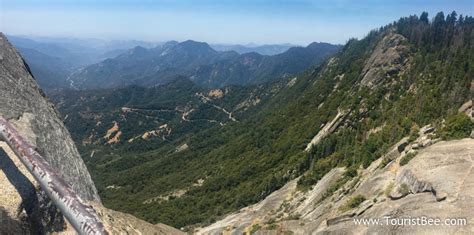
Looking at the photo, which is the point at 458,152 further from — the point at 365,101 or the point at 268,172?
the point at 268,172

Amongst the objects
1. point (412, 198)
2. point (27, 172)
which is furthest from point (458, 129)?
point (27, 172)

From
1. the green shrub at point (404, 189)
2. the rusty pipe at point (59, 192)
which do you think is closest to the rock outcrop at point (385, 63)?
the green shrub at point (404, 189)

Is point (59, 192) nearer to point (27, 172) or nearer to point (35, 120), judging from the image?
point (27, 172)

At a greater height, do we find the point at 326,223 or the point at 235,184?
A: the point at 326,223

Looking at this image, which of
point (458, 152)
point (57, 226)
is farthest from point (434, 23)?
point (57, 226)

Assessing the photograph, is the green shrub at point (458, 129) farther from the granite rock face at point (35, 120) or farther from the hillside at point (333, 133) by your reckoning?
the granite rock face at point (35, 120)

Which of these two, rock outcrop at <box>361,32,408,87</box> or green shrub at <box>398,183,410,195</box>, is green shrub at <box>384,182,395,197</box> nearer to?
green shrub at <box>398,183,410,195</box>
